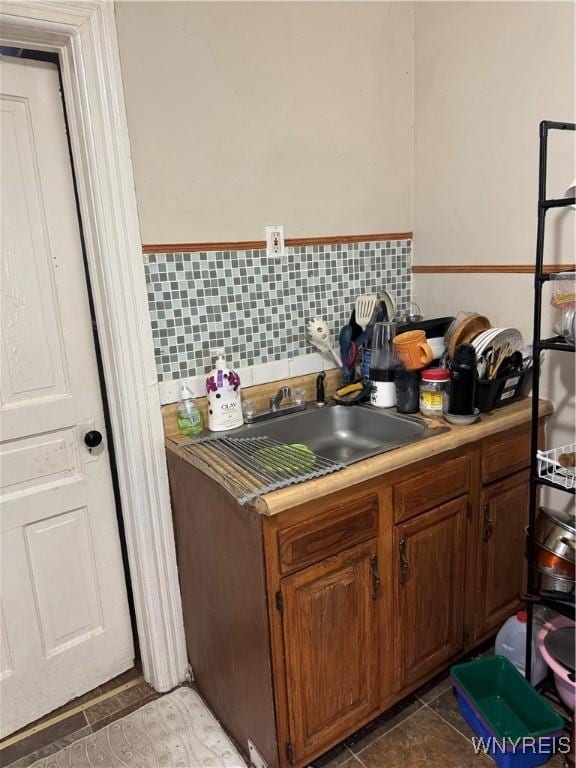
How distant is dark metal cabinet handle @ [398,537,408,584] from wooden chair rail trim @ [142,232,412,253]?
3.44 ft

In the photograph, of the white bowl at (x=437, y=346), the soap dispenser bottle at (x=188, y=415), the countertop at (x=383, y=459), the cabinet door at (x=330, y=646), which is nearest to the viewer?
the countertop at (x=383, y=459)

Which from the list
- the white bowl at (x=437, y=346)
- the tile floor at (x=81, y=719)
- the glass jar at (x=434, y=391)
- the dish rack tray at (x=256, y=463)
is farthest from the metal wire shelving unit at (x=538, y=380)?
the tile floor at (x=81, y=719)

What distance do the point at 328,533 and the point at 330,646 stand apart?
0.32m

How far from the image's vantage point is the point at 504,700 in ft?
5.40

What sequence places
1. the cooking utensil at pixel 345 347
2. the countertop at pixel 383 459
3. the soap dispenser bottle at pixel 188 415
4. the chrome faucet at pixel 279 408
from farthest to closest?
1. the cooking utensil at pixel 345 347
2. the chrome faucet at pixel 279 408
3. the soap dispenser bottle at pixel 188 415
4. the countertop at pixel 383 459

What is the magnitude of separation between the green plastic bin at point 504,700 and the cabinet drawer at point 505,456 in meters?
0.58

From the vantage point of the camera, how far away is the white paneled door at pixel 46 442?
1.53 meters

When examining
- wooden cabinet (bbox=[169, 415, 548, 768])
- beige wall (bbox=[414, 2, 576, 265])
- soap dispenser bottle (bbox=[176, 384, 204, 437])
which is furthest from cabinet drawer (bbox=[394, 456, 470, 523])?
beige wall (bbox=[414, 2, 576, 265])

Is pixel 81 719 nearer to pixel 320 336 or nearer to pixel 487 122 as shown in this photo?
pixel 320 336

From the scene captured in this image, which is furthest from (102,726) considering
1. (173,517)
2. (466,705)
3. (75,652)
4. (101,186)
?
(101,186)

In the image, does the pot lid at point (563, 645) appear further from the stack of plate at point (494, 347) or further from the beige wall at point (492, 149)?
the stack of plate at point (494, 347)

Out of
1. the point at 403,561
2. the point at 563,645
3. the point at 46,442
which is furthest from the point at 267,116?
the point at 563,645

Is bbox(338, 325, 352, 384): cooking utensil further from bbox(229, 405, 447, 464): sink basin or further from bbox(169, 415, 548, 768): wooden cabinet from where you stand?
bbox(169, 415, 548, 768): wooden cabinet

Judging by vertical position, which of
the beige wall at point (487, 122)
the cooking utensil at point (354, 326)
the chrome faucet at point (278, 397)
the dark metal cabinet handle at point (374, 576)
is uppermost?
the beige wall at point (487, 122)
